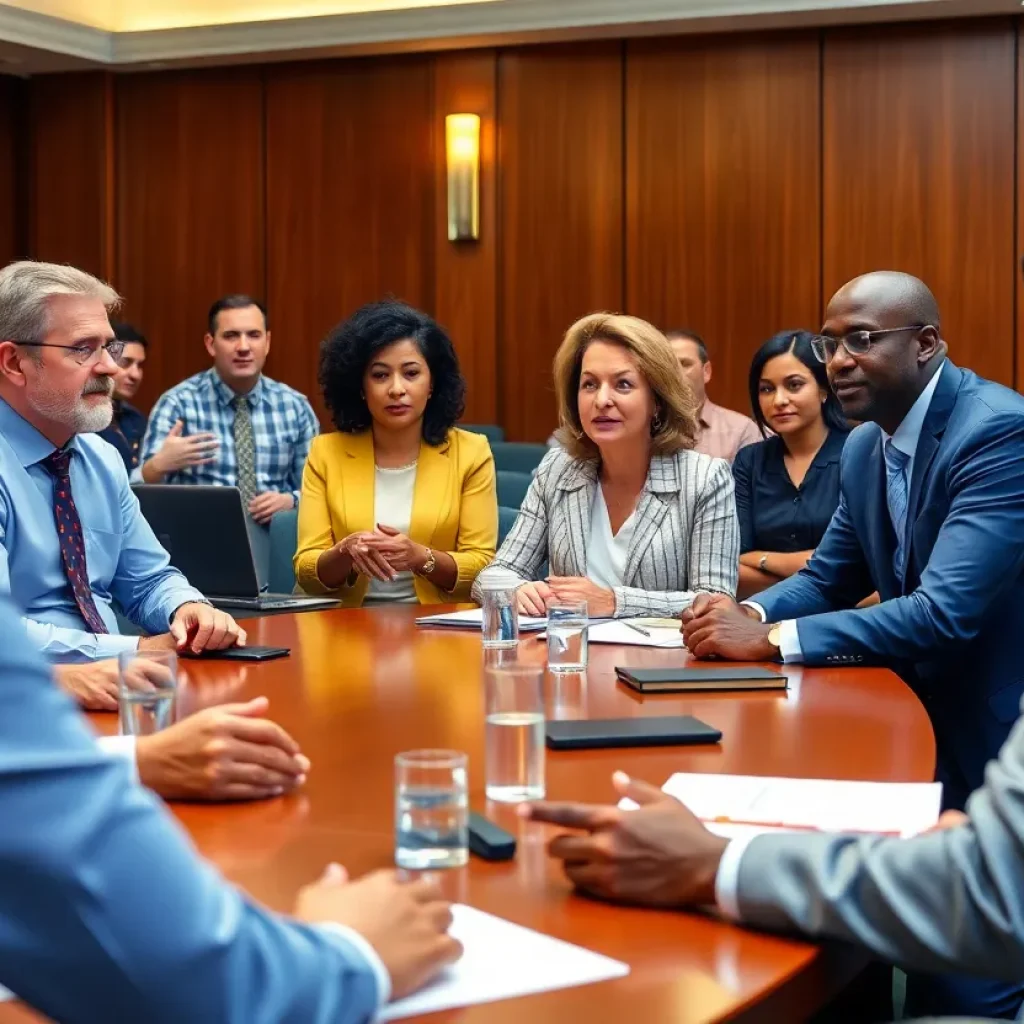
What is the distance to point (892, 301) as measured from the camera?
2926 mm

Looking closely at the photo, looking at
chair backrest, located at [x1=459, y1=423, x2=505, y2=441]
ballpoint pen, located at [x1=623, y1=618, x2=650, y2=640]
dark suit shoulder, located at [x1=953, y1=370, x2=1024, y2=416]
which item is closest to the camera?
dark suit shoulder, located at [x1=953, y1=370, x2=1024, y2=416]

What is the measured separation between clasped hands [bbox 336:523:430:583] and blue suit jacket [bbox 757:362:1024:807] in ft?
4.48

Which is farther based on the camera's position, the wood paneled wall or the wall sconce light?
the wall sconce light

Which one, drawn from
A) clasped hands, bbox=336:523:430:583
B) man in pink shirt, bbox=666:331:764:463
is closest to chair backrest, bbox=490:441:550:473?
man in pink shirt, bbox=666:331:764:463

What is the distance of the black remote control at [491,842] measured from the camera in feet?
4.65

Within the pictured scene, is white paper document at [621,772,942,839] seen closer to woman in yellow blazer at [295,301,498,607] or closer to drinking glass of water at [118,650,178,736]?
drinking glass of water at [118,650,178,736]

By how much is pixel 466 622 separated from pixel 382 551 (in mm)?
701

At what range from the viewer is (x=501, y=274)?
816 centimetres

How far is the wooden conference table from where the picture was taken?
115 centimetres

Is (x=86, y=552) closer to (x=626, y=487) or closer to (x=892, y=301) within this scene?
(x=626, y=487)

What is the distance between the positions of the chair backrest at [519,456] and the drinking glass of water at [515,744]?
4923 millimetres

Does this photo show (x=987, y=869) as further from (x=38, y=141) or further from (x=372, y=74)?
(x=38, y=141)

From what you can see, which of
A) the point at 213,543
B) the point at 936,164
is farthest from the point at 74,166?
the point at 213,543

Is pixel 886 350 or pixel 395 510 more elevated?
pixel 886 350
